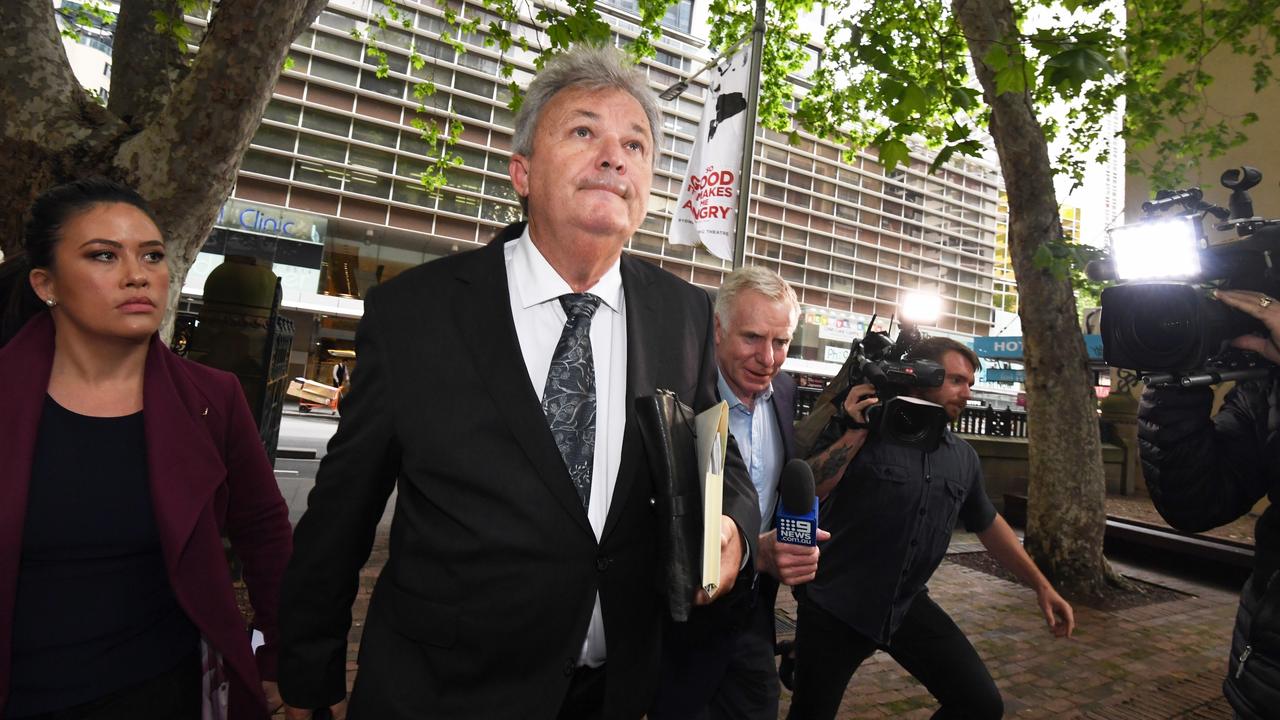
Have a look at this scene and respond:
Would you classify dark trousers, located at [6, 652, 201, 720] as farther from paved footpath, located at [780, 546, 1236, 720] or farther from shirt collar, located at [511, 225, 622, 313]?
paved footpath, located at [780, 546, 1236, 720]

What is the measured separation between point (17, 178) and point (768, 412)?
3902mm

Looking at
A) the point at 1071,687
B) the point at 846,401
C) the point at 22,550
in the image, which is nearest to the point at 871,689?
the point at 1071,687

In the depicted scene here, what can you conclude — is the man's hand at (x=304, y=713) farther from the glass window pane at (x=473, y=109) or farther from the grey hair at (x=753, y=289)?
the glass window pane at (x=473, y=109)

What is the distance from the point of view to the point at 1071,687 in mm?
4969

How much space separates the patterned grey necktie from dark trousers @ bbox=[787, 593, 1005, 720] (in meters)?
1.91

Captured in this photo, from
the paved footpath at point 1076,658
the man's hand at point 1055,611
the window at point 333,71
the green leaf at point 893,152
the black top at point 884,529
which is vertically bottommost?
the paved footpath at point 1076,658

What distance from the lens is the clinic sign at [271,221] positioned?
1513 inches

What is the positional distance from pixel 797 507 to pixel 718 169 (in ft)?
16.5

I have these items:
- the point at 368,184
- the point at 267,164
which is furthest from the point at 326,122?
the point at 267,164

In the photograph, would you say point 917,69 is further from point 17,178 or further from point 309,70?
point 309,70

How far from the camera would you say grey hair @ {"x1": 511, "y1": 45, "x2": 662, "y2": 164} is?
1.82m

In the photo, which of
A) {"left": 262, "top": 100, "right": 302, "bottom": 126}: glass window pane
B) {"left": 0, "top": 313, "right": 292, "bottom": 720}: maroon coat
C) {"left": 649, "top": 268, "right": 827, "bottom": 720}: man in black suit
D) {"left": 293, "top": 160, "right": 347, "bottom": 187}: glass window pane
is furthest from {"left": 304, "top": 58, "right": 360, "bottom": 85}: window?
{"left": 0, "top": 313, "right": 292, "bottom": 720}: maroon coat

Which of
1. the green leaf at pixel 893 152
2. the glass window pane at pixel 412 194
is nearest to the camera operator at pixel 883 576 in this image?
the green leaf at pixel 893 152

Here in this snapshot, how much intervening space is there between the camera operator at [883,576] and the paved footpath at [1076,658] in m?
1.45
